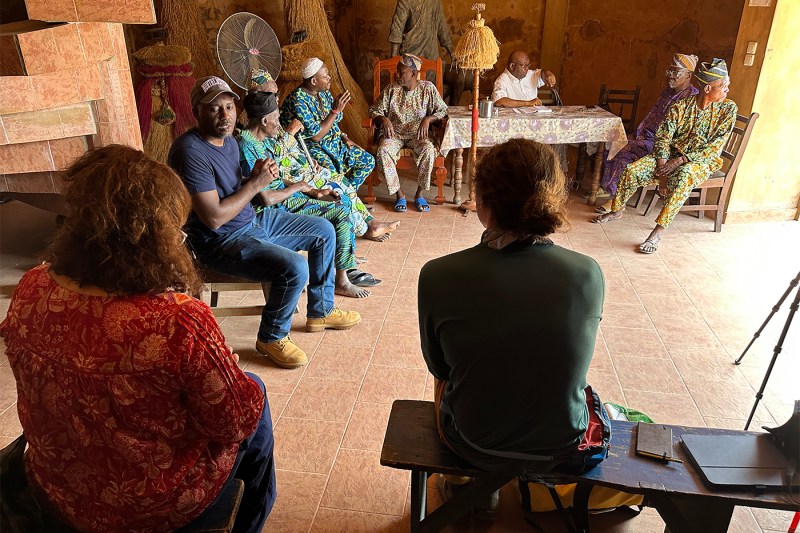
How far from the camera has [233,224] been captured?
284cm

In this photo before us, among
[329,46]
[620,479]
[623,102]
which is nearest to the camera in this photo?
[620,479]

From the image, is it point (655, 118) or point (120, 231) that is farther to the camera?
point (655, 118)

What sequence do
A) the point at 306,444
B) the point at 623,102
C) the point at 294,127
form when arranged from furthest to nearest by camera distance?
the point at 623,102, the point at 294,127, the point at 306,444

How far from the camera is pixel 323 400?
8.96 ft

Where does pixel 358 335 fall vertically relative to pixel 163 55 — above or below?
below

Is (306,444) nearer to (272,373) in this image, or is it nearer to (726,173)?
(272,373)

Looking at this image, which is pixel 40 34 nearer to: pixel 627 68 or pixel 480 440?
pixel 480 440

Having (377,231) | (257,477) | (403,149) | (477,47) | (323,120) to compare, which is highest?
(477,47)

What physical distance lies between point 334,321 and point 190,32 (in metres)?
3.93

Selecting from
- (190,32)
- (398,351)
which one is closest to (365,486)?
(398,351)

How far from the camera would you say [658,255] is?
14.1 ft

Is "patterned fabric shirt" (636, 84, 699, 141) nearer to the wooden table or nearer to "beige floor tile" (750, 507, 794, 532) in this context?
the wooden table

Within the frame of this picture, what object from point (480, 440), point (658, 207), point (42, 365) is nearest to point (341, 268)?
point (480, 440)

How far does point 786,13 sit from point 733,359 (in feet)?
9.55
